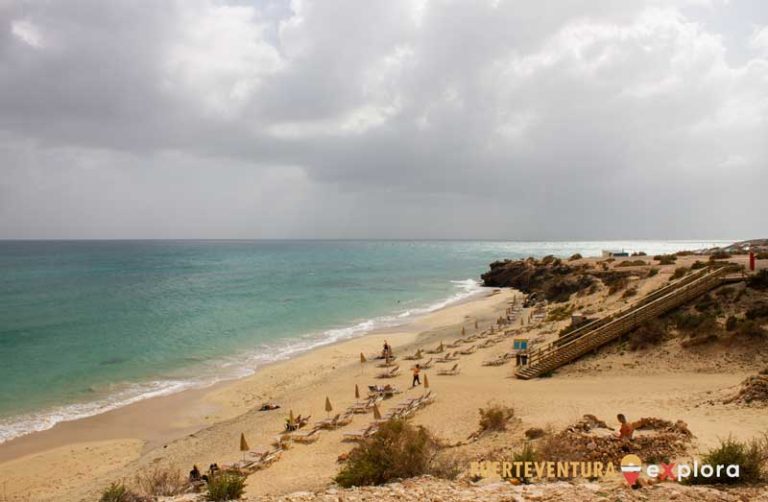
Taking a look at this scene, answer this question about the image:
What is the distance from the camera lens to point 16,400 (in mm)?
21703

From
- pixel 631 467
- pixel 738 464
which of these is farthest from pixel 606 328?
pixel 738 464

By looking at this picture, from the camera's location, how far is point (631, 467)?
823cm

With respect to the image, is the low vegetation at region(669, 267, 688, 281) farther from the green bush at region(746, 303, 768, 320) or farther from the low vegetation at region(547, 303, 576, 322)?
the green bush at region(746, 303, 768, 320)

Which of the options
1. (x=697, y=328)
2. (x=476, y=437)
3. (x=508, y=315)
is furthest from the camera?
(x=508, y=315)

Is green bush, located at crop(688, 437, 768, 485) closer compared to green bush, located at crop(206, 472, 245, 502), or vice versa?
green bush, located at crop(688, 437, 768, 485)

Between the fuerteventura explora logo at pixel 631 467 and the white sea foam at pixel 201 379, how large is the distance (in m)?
20.9

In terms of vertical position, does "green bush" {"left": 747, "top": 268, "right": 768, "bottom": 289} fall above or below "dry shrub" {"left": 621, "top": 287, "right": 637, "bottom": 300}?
above

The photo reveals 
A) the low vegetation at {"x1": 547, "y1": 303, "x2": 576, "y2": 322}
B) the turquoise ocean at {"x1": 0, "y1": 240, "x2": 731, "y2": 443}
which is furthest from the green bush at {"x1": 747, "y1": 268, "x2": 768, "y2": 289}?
the turquoise ocean at {"x1": 0, "y1": 240, "x2": 731, "y2": 443}

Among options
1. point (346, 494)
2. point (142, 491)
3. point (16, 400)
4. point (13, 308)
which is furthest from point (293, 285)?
point (346, 494)

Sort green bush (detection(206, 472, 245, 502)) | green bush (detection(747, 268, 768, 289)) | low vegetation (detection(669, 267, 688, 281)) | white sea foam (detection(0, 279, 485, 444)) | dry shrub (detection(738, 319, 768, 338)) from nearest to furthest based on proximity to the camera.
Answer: green bush (detection(206, 472, 245, 502))
dry shrub (detection(738, 319, 768, 338))
white sea foam (detection(0, 279, 485, 444))
green bush (detection(747, 268, 768, 289))
low vegetation (detection(669, 267, 688, 281))

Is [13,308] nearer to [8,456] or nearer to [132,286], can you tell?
[132,286]

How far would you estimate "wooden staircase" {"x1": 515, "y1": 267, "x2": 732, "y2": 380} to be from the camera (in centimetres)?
2042

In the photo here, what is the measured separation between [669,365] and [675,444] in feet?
35.4

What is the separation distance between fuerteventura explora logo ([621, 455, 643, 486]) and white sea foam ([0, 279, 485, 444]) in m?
20.9
